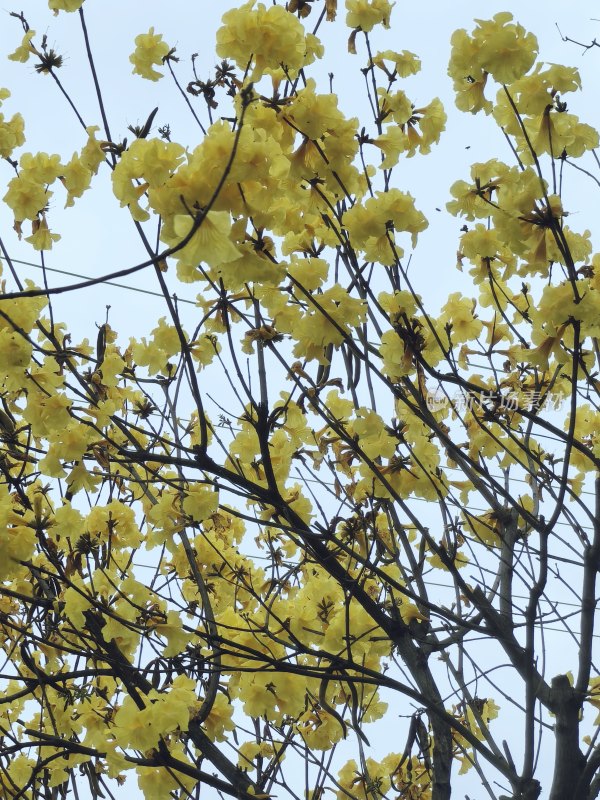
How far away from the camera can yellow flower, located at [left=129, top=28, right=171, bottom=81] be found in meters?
2.76

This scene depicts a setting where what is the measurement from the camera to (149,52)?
2.77 meters

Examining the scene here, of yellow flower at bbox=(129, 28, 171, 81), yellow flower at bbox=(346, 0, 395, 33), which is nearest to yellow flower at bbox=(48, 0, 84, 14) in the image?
yellow flower at bbox=(129, 28, 171, 81)

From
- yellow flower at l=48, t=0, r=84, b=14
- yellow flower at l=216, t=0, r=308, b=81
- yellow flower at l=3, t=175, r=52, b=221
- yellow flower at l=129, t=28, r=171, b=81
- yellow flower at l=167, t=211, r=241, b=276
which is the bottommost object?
yellow flower at l=167, t=211, r=241, b=276

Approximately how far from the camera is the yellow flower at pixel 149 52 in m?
2.76

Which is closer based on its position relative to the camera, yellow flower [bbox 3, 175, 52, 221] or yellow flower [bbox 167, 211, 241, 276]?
yellow flower [bbox 167, 211, 241, 276]

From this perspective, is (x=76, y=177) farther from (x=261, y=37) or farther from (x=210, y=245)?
Answer: (x=210, y=245)

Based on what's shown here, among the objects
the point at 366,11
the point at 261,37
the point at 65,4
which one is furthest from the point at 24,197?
the point at 366,11

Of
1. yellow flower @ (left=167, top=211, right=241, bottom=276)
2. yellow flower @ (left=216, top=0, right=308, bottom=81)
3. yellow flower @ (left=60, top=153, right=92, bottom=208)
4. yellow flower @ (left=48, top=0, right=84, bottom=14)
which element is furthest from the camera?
yellow flower @ (left=60, top=153, right=92, bottom=208)

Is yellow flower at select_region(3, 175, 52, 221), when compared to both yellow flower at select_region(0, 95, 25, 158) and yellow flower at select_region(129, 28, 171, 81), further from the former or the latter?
yellow flower at select_region(129, 28, 171, 81)

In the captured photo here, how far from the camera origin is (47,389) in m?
2.52

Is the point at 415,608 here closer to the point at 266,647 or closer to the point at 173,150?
the point at 266,647

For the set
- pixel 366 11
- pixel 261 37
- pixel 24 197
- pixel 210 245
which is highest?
pixel 366 11

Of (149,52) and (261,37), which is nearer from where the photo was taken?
(261,37)

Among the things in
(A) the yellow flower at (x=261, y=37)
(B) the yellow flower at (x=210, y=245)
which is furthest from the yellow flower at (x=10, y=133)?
(B) the yellow flower at (x=210, y=245)
